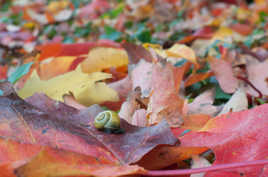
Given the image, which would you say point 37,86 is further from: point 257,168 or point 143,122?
point 257,168

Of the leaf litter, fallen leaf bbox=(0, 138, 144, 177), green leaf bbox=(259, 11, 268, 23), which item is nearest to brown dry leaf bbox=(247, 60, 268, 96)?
the leaf litter

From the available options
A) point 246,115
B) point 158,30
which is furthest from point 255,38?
point 246,115

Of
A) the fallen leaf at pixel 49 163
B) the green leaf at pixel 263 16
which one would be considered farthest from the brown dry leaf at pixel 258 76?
the green leaf at pixel 263 16

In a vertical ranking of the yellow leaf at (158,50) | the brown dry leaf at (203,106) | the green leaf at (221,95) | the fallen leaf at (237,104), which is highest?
the yellow leaf at (158,50)

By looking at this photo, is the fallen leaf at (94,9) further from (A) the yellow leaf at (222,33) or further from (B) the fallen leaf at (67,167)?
(B) the fallen leaf at (67,167)

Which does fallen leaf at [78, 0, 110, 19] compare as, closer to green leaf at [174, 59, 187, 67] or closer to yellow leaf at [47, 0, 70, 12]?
yellow leaf at [47, 0, 70, 12]
